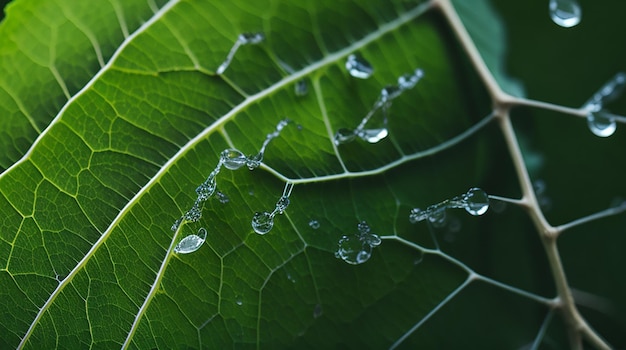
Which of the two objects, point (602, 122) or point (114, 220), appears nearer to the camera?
point (114, 220)

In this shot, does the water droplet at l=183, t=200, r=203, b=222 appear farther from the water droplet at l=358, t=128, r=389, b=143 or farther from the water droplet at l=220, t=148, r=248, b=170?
the water droplet at l=358, t=128, r=389, b=143

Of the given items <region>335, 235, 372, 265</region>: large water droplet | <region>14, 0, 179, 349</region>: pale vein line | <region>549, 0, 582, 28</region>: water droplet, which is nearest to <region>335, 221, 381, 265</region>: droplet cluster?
<region>335, 235, 372, 265</region>: large water droplet

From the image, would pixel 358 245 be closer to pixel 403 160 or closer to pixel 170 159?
pixel 403 160

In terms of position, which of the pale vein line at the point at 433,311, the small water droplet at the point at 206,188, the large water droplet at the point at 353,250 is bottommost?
the pale vein line at the point at 433,311

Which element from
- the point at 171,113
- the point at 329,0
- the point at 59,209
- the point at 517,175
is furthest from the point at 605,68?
the point at 59,209

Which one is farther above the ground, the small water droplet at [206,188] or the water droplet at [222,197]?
the small water droplet at [206,188]

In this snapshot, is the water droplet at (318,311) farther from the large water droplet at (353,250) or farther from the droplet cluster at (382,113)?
the droplet cluster at (382,113)

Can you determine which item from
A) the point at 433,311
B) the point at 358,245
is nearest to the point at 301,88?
the point at 358,245

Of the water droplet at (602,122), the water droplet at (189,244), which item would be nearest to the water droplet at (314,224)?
the water droplet at (189,244)
